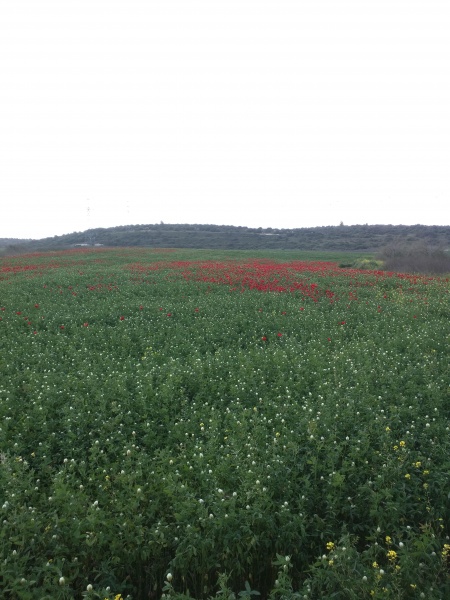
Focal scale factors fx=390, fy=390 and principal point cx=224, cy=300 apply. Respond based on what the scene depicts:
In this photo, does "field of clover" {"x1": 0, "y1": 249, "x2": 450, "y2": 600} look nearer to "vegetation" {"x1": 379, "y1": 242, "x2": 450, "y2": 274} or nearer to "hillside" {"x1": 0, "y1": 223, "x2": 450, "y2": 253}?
"vegetation" {"x1": 379, "y1": 242, "x2": 450, "y2": 274}

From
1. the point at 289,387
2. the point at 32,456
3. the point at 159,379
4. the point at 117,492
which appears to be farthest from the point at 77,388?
the point at 289,387

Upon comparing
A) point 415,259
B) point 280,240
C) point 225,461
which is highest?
point 280,240

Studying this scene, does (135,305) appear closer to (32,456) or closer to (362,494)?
(32,456)

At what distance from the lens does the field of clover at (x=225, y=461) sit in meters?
3.78

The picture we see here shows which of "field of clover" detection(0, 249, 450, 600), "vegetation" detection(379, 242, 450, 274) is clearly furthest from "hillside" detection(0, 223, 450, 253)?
"field of clover" detection(0, 249, 450, 600)

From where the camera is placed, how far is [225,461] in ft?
16.6

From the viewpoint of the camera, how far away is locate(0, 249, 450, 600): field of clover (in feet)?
12.4

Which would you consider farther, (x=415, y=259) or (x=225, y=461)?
(x=415, y=259)

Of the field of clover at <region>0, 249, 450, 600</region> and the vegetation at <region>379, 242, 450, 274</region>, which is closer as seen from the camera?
the field of clover at <region>0, 249, 450, 600</region>

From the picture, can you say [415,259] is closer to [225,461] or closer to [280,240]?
[225,461]

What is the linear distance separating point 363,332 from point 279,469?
8.41m

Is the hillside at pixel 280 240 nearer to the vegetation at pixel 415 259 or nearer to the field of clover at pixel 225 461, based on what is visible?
the vegetation at pixel 415 259

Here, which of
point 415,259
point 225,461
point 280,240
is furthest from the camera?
point 280,240

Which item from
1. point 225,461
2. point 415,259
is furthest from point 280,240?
point 225,461
